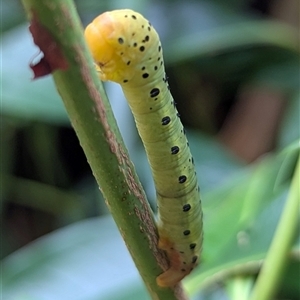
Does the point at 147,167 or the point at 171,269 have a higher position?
the point at 171,269

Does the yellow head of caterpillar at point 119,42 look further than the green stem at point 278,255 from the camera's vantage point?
No

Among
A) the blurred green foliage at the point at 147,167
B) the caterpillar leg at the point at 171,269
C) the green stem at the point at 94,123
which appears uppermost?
the green stem at the point at 94,123

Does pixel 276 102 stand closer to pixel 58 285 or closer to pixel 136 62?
pixel 58 285

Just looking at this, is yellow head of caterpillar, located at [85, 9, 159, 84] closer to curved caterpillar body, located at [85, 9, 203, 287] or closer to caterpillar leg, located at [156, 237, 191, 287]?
curved caterpillar body, located at [85, 9, 203, 287]

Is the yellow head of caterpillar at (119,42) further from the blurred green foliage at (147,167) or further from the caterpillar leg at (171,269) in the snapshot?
Result: the blurred green foliage at (147,167)

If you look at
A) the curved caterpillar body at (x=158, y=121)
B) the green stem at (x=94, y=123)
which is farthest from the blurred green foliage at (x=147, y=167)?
the green stem at (x=94, y=123)

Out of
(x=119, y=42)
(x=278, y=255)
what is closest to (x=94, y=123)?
(x=119, y=42)

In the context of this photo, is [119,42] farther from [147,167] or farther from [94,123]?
[147,167]

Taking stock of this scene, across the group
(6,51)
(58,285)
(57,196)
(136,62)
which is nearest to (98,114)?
(136,62)
